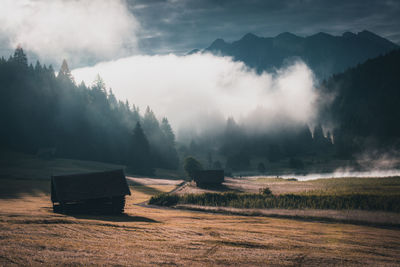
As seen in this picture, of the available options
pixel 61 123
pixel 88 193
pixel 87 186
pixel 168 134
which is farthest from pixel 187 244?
pixel 168 134

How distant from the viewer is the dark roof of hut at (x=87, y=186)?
3969cm

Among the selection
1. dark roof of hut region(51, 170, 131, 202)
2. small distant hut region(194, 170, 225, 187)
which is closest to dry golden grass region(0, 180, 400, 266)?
dark roof of hut region(51, 170, 131, 202)

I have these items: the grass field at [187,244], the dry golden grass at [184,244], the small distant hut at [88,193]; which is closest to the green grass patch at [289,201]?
the grass field at [187,244]

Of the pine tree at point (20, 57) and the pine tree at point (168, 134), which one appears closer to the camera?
the pine tree at point (20, 57)

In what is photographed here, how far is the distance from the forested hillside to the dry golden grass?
91.4m

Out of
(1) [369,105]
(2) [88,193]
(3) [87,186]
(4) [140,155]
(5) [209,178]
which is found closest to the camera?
(2) [88,193]

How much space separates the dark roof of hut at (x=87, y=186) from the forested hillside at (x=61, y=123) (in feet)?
241

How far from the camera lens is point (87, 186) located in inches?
1646

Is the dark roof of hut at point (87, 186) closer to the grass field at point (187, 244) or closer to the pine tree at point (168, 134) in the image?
the grass field at point (187, 244)

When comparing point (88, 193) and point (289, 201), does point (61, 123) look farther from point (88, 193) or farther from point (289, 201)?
point (289, 201)

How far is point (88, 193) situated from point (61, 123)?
94456 mm

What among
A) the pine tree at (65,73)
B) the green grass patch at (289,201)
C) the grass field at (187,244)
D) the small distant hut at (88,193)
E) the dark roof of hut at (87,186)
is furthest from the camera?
the pine tree at (65,73)

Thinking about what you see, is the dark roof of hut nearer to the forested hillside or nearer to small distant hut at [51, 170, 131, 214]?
small distant hut at [51, 170, 131, 214]

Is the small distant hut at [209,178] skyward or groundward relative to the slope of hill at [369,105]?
groundward
